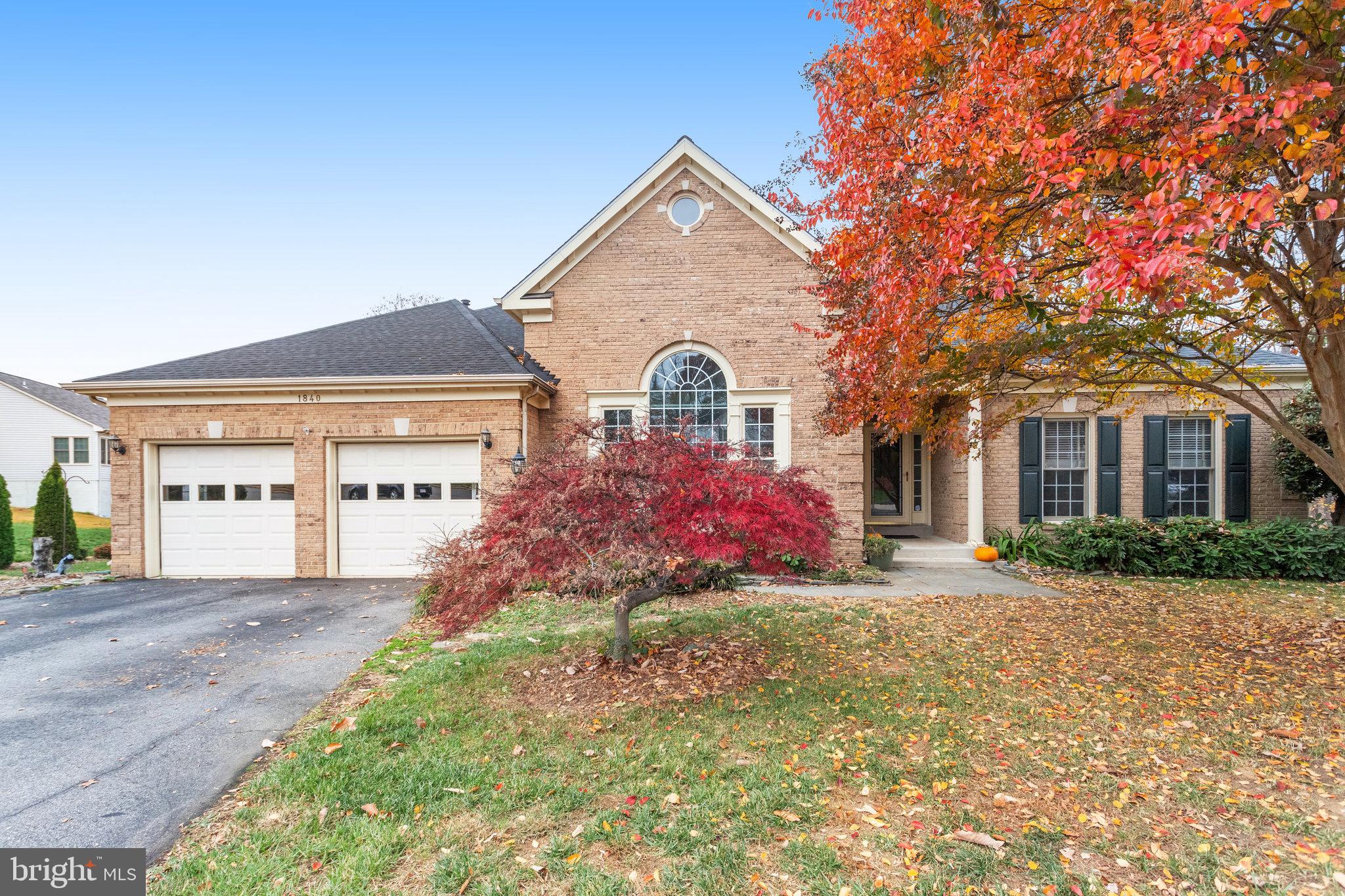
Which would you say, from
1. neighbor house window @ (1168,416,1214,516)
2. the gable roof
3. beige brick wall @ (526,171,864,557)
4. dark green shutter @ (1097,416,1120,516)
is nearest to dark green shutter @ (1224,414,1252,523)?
neighbor house window @ (1168,416,1214,516)

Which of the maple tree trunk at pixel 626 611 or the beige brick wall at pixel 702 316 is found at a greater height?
the beige brick wall at pixel 702 316

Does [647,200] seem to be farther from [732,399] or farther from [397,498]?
[397,498]

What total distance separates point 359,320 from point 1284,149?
579 inches

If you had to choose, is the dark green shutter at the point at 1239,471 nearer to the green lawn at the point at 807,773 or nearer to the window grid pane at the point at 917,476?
the window grid pane at the point at 917,476

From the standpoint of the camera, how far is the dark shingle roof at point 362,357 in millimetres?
10461

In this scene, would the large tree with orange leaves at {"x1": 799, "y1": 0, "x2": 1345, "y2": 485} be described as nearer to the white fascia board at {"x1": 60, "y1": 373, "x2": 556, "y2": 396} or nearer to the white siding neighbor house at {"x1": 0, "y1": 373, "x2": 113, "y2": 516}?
the white fascia board at {"x1": 60, "y1": 373, "x2": 556, "y2": 396}

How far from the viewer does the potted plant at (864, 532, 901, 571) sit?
35.4 ft

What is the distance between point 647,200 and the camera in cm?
1078

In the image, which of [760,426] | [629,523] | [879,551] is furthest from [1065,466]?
[629,523]

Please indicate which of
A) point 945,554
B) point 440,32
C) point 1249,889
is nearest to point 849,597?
point 945,554

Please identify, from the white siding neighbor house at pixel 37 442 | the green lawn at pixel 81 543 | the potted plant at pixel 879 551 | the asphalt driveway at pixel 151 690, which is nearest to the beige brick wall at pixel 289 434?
the asphalt driveway at pixel 151 690

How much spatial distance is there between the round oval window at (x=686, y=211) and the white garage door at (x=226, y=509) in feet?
27.2

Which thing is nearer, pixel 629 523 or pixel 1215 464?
pixel 629 523

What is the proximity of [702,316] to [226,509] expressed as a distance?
954 centimetres
